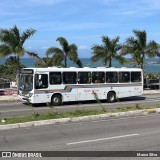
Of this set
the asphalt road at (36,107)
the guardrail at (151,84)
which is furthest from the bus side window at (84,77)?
the guardrail at (151,84)

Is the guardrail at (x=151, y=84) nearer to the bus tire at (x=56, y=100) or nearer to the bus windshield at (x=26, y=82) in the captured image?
the bus tire at (x=56, y=100)

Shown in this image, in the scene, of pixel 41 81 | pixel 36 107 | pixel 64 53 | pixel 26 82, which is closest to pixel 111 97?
pixel 41 81

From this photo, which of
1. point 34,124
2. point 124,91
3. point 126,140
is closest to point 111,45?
point 124,91

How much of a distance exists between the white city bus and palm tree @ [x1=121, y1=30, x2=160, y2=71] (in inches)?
391

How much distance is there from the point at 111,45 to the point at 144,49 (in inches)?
132

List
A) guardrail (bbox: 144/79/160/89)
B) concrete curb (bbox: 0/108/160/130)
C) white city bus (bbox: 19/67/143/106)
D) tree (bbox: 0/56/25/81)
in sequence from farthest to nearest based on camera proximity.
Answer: guardrail (bbox: 144/79/160/89) → tree (bbox: 0/56/25/81) → white city bus (bbox: 19/67/143/106) → concrete curb (bbox: 0/108/160/130)

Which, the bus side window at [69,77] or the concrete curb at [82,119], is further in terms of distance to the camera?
the bus side window at [69,77]

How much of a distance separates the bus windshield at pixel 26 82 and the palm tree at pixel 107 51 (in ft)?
50.8

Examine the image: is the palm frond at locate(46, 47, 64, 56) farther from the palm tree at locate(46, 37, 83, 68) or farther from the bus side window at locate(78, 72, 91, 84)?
the bus side window at locate(78, 72, 91, 84)

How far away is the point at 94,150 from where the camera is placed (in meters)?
9.95

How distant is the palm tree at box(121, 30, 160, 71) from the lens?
1503 inches

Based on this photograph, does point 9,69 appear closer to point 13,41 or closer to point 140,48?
point 13,41

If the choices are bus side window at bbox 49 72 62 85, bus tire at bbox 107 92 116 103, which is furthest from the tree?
bus tire at bbox 107 92 116 103

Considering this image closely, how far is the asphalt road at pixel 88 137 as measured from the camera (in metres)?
10.3
